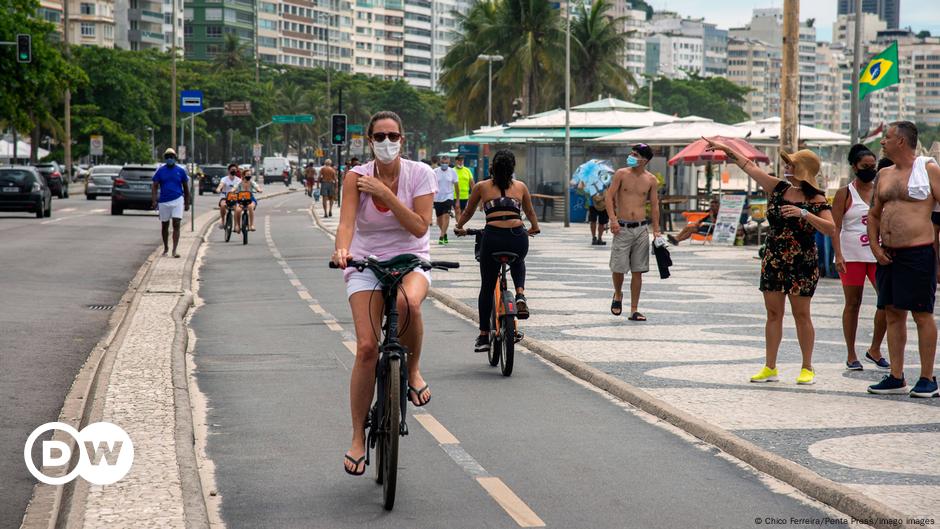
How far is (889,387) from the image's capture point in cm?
1006

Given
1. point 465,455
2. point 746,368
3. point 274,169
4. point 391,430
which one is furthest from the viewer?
point 274,169

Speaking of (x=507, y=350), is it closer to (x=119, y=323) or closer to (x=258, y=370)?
(x=258, y=370)

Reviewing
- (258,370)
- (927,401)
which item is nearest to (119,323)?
(258,370)

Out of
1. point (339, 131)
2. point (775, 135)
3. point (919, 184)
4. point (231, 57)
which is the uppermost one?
point (231, 57)

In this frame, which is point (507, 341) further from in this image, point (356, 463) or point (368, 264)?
point (368, 264)

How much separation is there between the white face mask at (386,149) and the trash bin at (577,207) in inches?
1367

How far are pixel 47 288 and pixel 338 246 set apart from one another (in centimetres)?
1267

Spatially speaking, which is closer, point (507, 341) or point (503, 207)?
point (507, 341)

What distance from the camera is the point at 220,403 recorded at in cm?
970

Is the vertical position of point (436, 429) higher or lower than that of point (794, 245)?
lower

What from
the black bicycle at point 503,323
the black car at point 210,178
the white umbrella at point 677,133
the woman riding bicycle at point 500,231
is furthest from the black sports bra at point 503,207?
the black car at point 210,178

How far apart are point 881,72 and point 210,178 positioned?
57.4 m

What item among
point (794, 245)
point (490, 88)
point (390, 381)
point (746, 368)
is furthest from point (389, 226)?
point (490, 88)

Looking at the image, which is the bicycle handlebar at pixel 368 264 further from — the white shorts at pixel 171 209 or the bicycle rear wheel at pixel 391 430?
the white shorts at pixel 171 209
